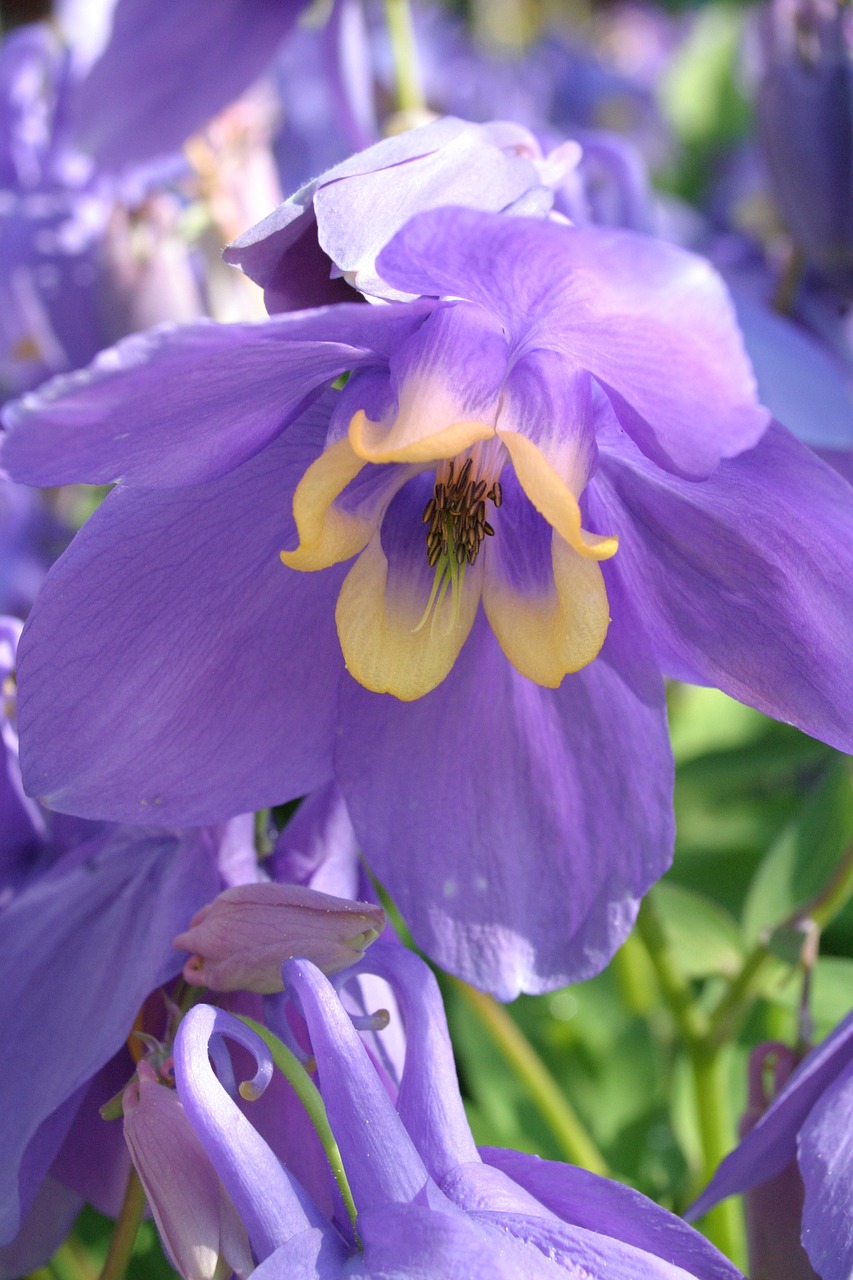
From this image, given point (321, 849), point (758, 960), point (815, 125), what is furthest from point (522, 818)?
point (815, 125)

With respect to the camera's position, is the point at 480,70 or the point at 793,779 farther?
the point at 480,70

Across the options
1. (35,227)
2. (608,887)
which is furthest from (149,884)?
(35,227)

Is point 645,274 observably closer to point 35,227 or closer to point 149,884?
point 149,884

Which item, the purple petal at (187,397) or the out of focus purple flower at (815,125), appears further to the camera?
the out of focus purple flower at (815,125)

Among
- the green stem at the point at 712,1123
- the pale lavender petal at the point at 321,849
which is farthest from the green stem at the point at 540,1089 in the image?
the pale lavender petal at the point at 321,849

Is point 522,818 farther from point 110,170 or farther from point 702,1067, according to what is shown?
point 110,170

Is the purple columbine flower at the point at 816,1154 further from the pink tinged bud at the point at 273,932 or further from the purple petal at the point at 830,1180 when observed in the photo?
the pink tinged bud at the point at 273,932
